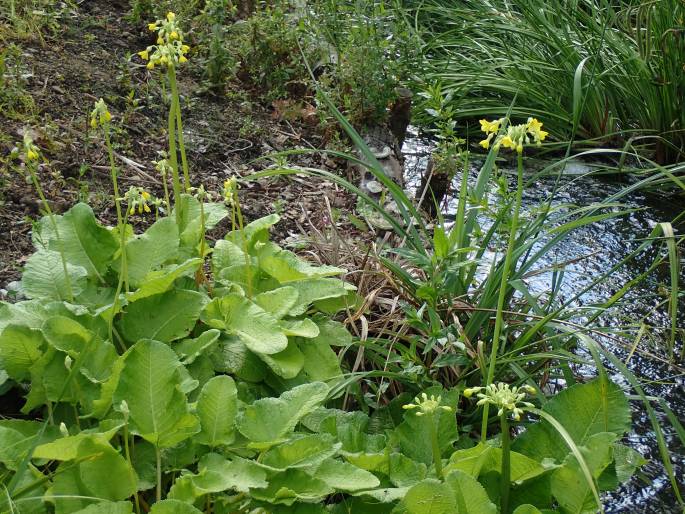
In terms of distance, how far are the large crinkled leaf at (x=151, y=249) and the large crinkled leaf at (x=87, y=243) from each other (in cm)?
5

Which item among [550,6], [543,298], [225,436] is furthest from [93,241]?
[550,6]

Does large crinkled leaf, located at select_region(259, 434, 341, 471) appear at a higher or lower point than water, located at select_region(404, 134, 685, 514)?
higher

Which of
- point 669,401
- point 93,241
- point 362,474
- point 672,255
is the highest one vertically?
point 672,255

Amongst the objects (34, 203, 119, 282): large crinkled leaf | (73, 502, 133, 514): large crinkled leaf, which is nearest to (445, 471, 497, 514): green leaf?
(73, 502, 133, 514): large crinkled leaf

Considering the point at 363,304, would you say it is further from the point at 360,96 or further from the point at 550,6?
the point at 550,6

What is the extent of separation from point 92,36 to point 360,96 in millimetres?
1362

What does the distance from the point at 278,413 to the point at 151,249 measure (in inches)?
25.9

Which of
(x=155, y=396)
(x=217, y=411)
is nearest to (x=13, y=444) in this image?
(x=155, y=396)

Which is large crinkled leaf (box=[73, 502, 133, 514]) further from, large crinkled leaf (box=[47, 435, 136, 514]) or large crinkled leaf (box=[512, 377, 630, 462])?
large crinkled leaf (box=[512, 377, 630, 462])

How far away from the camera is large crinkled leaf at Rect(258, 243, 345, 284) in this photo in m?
2.39

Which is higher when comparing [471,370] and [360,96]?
[360,96]

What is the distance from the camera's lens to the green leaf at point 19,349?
1.94 m

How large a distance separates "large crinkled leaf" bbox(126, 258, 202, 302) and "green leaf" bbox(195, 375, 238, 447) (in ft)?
1.08

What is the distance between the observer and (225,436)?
6.12 feet
